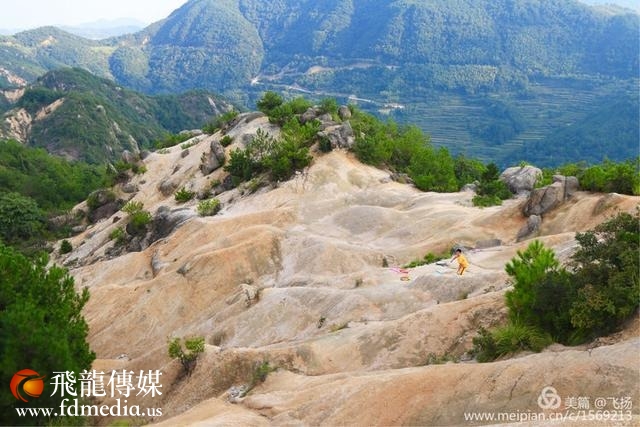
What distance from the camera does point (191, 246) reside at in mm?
35000

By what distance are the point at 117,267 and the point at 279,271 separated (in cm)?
1328

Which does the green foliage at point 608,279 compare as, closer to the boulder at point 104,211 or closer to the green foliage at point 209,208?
the green foliage at point 209,208

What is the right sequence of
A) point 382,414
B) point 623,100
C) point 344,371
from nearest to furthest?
point 382,414 < point 344,371 < point 623,100

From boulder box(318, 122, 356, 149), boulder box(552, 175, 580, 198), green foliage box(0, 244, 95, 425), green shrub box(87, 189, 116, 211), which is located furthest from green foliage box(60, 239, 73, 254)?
boulder box(552, 175, 580, 198)

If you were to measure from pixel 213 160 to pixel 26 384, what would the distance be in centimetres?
3618

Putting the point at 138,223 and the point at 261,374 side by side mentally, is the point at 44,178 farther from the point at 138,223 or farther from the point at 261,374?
the point at 261,374

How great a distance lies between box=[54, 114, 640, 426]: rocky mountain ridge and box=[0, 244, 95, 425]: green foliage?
3.45 meters

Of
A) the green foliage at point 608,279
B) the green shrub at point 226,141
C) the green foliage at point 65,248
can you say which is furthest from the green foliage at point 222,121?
the green foliage at point 608,279

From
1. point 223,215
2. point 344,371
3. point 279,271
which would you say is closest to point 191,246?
point 223,215

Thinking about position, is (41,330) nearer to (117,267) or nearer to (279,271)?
(279,271)

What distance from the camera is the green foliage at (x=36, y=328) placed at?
15359 mm

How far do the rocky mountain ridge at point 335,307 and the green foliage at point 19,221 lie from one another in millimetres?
19241

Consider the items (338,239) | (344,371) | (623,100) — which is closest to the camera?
(344,371)

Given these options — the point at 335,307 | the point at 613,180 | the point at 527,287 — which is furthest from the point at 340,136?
the point at 527,287
